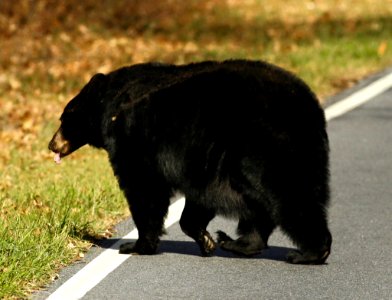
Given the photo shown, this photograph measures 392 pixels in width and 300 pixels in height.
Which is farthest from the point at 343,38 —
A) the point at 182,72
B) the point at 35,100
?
the point at 182,72

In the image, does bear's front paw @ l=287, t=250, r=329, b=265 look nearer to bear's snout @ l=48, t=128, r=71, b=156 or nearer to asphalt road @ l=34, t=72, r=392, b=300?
asphalt road @ l=34, t=72, r=392, b=300

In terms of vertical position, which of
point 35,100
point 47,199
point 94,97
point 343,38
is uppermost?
point 94,97

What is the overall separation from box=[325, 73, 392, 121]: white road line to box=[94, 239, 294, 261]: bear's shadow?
502 cm

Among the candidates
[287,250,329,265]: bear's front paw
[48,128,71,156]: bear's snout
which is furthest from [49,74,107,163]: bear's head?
[287,250,329,265]: bear's front paw

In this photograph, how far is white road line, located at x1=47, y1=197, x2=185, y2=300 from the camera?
23.5 feet

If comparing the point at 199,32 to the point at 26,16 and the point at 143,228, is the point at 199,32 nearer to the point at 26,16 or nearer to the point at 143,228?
the point at 26,16

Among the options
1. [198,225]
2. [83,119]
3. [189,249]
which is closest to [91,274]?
[198,225]

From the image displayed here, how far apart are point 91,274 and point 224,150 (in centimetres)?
110

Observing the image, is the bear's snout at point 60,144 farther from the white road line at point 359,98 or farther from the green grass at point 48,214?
the white road line at point 359,98

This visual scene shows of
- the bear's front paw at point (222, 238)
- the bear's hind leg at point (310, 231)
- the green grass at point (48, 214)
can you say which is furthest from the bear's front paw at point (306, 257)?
the green grass at point (48, 214)

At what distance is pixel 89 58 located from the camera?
706 inches

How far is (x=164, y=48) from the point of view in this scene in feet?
61.8

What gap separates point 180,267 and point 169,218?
1569 mm

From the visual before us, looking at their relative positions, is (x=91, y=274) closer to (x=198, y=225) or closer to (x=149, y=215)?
(x=149, y=215)
